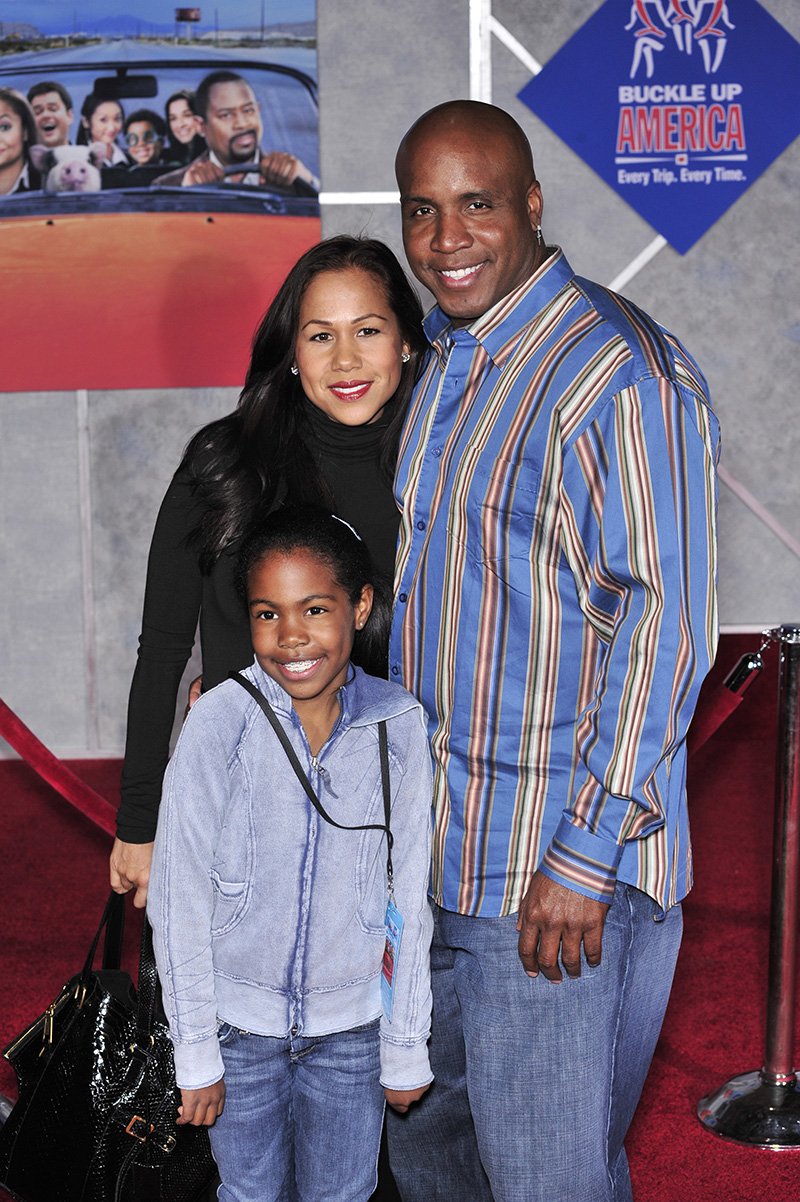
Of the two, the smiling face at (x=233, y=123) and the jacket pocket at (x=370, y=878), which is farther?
the smiling face at (x=233, y=123)

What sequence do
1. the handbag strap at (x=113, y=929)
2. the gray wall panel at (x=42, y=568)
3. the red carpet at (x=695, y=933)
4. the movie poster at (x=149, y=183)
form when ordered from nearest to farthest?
the handbag strap at (x=113, y=929) → the red carpet at (x=695, y=933) → the movie poster at (x=149, y=183) → the gray wall panel at (x=42, y=568)

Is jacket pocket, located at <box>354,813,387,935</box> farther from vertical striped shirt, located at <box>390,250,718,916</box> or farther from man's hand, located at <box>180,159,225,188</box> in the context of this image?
man's hand, located at <box>180,159,225,188</box>

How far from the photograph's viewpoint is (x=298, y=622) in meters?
2.02

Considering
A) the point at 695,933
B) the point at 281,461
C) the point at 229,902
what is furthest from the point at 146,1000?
the point at 695,933

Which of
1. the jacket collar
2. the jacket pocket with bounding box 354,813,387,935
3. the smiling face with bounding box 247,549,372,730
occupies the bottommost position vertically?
the jacket pocket with bounding box 354,813,387,935

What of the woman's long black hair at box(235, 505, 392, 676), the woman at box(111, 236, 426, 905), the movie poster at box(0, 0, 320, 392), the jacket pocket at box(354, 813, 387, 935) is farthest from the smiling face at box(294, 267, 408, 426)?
the movie poster at box(0, 0, 320, 392)

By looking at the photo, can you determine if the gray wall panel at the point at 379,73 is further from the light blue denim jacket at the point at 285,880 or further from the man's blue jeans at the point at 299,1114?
the man's blue jeans at the point at 299,1114

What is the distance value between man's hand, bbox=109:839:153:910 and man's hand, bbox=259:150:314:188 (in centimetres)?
398

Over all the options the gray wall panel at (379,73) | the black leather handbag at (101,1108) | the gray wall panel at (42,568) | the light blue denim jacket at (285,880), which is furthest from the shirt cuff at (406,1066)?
the gray wall panel at (379,73)

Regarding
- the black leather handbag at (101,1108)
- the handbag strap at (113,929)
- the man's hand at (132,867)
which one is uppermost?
the man's hand at (132,867)

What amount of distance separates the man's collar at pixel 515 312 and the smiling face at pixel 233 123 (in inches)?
159

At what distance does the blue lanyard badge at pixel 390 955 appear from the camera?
6.50ft

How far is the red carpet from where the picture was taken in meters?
2.91

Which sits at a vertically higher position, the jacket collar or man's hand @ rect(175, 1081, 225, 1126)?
the jacket collar
